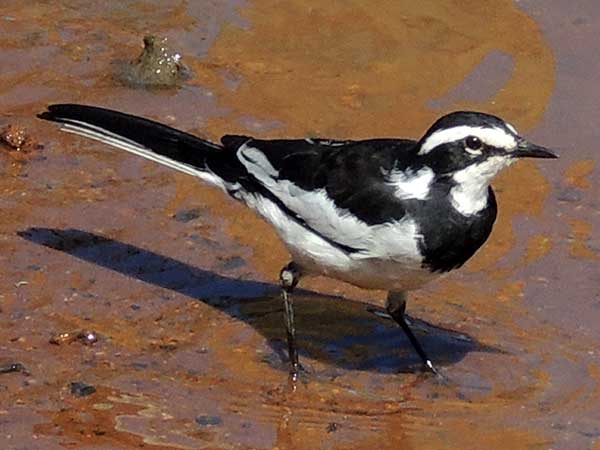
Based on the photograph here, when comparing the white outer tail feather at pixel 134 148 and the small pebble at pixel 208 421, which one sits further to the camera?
the white outer tail feather at pixel 134 148

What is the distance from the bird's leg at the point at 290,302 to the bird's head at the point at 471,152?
0.90 m

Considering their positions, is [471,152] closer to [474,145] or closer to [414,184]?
[474,145]

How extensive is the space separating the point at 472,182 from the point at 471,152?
13cm

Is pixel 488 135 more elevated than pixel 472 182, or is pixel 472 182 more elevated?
pixel 488 135

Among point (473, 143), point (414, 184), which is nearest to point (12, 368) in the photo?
point (414, 184)

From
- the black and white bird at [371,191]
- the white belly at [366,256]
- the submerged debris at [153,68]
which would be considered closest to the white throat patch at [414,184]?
the black and white bird at [371,191]

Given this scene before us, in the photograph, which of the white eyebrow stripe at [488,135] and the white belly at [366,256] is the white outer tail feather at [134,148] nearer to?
the white belly at [366,256]

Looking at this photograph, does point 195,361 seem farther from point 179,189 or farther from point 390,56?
point 390,56

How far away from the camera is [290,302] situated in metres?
7.14

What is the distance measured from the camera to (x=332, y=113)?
9.04 m

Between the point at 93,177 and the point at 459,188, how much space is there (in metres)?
2.45

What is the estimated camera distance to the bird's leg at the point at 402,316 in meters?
7.11

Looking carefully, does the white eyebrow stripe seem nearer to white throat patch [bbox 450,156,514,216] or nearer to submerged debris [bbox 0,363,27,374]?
white throat patch [bbox 450,156,514,216]

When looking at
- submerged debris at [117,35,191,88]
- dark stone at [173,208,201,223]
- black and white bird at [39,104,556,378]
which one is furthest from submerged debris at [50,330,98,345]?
submerged debris at [117,35,191,88]
